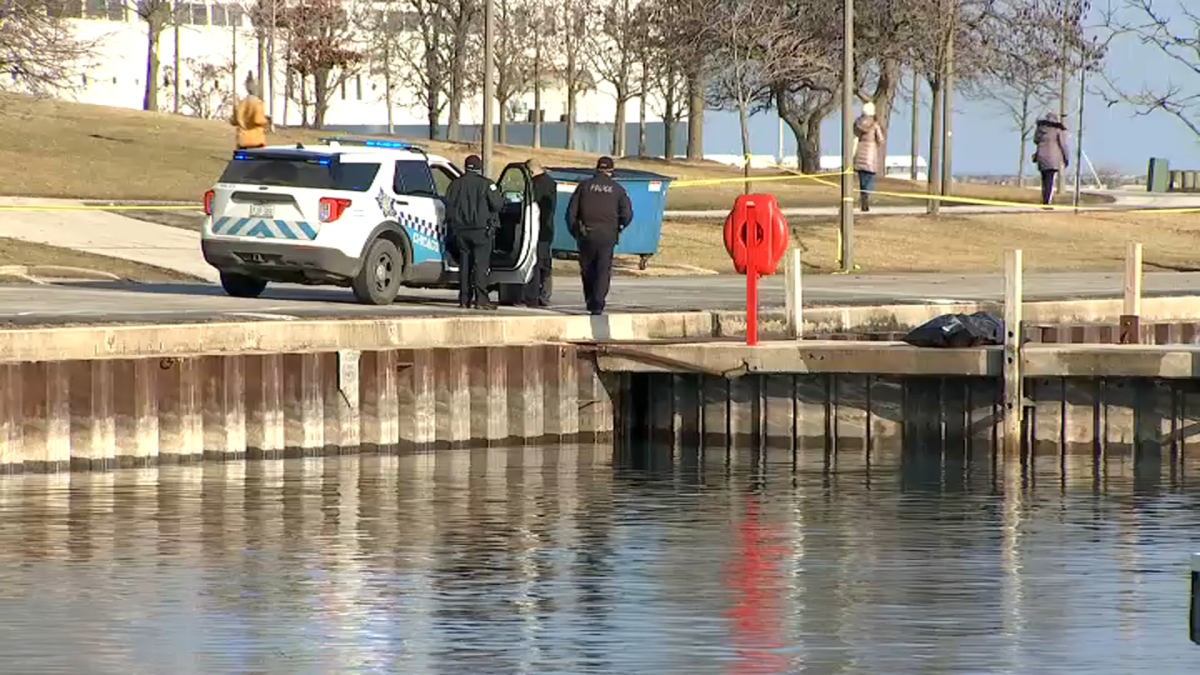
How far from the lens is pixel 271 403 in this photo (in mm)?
23859

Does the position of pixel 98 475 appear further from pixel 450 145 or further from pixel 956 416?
pixel 450 145

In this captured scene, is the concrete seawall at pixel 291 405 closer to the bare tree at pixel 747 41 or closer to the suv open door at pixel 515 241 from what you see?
the suv open door at pixel 515 241

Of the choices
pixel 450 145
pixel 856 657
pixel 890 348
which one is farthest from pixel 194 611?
pixel 450 145

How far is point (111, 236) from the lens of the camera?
3831 cm

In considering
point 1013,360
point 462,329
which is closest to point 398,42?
point 462,329

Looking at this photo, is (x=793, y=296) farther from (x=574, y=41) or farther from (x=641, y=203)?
(x=574, y=41)

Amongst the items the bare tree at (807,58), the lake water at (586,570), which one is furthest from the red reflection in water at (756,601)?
the bare tree at (807,58)

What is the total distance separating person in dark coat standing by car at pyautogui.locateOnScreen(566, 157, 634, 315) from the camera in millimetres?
26922

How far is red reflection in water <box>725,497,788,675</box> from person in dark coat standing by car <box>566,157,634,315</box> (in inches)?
275

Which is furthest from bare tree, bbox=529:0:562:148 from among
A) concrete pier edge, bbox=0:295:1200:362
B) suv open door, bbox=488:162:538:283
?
suv open door, bbox=488:162:538:283

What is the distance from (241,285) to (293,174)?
2.25 meters

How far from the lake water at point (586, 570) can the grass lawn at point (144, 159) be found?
21713 mm

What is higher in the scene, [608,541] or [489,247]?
[489,247]

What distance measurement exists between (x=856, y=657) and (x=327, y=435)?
1110cm
